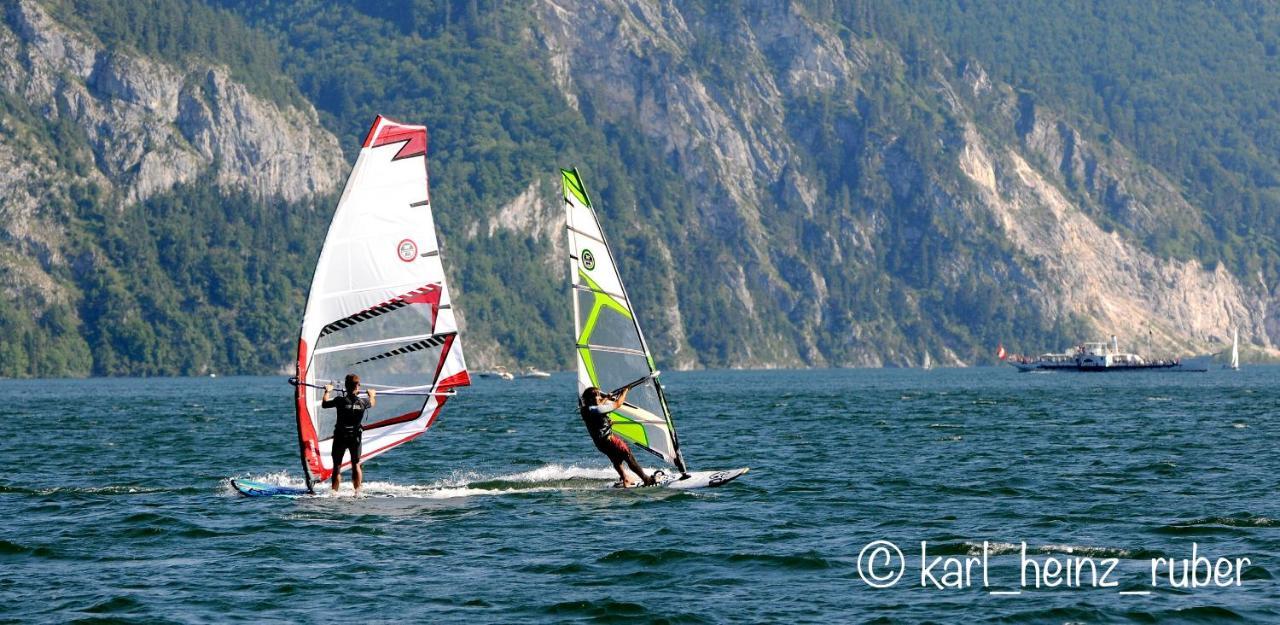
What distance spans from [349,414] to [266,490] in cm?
357

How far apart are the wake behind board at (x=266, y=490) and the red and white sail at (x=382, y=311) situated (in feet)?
1.52

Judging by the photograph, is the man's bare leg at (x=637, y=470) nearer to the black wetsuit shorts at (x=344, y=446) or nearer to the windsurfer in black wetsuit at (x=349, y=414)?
the windsurfer in black wetsuit at (x=349, y=414)

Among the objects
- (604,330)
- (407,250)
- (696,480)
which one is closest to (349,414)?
(407,250)

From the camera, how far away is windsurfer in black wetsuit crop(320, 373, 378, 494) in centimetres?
3803

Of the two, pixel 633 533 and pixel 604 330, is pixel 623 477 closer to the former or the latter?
pixel 604 330

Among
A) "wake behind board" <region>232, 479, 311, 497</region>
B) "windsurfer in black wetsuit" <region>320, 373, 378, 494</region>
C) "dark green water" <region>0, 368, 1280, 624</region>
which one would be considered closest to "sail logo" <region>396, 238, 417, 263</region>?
"windsurfer in black wetsuit" <region>320, 373, 378, 494</region>

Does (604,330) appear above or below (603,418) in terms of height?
above

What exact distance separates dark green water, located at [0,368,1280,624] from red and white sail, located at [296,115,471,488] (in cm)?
197

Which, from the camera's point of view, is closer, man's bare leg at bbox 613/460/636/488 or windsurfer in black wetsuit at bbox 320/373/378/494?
windsurfer in black wetsuit at bbox 320/373/378/494

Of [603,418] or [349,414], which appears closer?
[349,414]

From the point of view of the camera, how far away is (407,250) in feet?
129

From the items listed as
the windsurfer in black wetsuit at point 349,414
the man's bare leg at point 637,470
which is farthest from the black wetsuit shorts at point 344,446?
the man's bare leg at point 637,470

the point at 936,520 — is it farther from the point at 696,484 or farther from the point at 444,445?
the point at 444,445

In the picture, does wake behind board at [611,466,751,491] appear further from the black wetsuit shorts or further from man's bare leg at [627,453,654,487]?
the black wetsuit shorts
